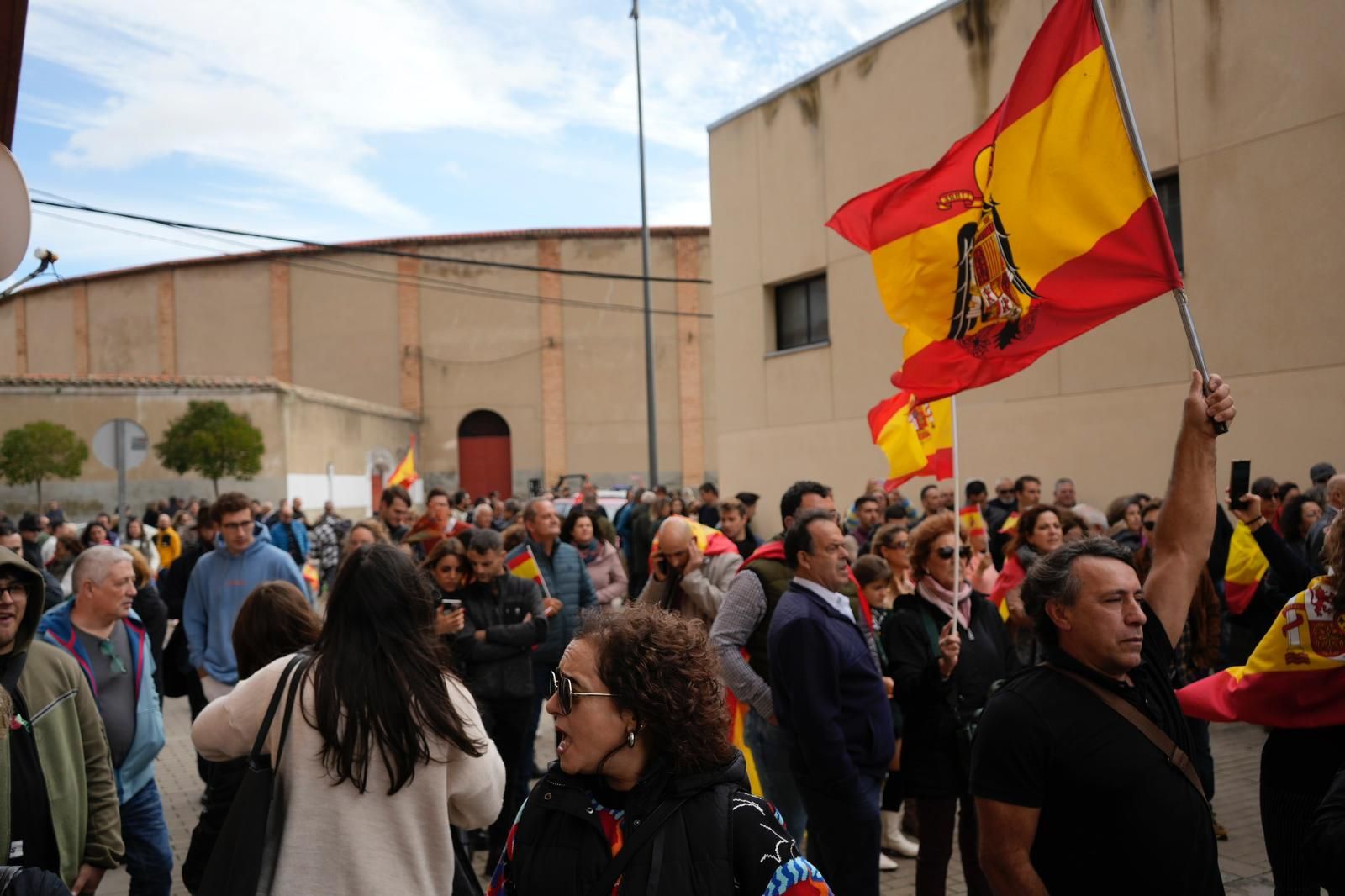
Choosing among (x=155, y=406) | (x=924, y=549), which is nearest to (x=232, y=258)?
(x=155, y=406)

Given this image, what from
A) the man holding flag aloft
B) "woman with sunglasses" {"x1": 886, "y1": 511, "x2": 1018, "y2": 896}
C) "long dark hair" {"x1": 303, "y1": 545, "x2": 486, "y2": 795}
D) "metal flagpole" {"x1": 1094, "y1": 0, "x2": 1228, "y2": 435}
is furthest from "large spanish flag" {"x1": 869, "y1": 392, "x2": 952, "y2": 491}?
"long dark hair" {"x1": 303, "y1": 545, "x2": 486, "y2": 795}

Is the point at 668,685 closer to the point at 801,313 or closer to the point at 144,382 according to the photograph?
the point at 801,313

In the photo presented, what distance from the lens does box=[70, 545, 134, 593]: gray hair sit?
191 inches

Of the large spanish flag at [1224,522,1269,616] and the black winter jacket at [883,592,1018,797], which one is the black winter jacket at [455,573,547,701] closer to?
the black winter jacket at [883,592,1018,797]

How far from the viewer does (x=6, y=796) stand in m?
3.45

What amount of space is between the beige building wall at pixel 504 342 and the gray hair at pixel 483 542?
1589 inches

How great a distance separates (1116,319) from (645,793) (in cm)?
1330

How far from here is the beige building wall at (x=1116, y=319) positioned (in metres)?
12.2

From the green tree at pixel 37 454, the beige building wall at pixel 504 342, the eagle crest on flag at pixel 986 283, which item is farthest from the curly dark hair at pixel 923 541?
the beige building wall at pixel 504 342

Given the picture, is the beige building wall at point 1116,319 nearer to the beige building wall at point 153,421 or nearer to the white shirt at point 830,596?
the white shirt at point 830,596

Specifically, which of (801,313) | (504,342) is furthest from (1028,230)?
(504,342)

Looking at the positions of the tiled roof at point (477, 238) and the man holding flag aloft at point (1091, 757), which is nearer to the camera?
the man holding flag aloft at point (1091, 757)

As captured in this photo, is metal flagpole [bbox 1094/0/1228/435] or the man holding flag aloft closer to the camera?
the man holding flag aloft

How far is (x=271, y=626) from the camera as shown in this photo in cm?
403
